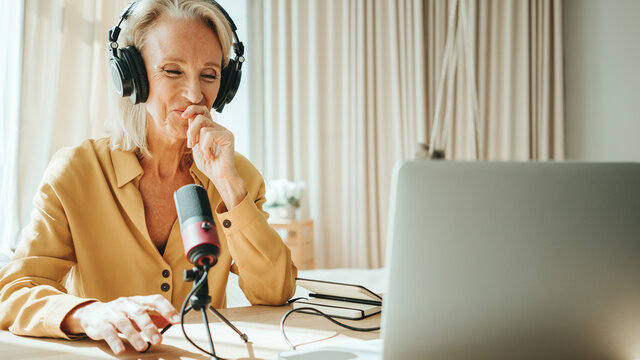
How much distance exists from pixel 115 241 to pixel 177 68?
43 cm

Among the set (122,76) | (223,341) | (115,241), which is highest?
(122,76)

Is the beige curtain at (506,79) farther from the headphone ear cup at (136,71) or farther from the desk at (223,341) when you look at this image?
the desk at (223,341)

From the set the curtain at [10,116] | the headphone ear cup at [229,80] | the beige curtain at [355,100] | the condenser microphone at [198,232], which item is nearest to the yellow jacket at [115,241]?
the headphone ear cup at [229,80]

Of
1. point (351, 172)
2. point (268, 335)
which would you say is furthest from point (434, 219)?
point (351, 172)

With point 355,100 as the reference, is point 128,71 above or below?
below

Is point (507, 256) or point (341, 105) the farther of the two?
point (341, 105)

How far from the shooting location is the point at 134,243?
3.79 feet

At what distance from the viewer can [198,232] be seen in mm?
631

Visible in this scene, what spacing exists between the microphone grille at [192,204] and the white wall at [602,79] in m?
3.07

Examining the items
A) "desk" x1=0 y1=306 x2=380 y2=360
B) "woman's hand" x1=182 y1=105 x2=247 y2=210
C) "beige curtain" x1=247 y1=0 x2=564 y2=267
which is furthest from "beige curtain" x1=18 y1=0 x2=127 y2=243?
"desk" x1=0 y1=306 x2=380 y2=360

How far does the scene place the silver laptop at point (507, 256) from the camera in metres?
0.51

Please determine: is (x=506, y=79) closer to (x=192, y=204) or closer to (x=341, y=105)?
(x=341, y=105)

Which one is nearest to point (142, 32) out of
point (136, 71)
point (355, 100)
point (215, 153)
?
point (136, 71)

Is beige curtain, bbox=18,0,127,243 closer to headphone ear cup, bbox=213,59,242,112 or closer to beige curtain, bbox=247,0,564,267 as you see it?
beige curtain, bbox=247,0,564,267
